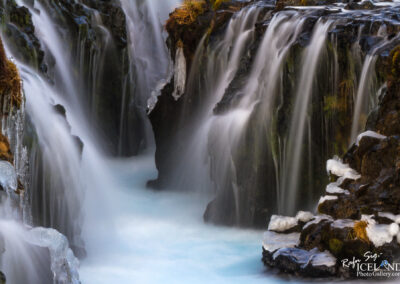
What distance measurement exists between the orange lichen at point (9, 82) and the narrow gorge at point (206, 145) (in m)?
0.03

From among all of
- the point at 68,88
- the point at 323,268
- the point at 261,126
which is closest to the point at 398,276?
the point at 323,268

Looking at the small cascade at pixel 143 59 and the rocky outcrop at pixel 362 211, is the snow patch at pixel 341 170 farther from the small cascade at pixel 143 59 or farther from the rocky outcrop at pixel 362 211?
the small cascade at pixel 143 59

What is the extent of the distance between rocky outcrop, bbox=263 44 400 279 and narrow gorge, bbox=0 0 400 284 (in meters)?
0.02

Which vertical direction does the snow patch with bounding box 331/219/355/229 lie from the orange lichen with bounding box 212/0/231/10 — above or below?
below

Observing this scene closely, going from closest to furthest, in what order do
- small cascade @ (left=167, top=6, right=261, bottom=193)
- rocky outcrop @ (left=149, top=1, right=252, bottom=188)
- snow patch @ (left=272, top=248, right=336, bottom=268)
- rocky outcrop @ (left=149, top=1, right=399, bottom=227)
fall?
snow patch @ (left=272, top=248, right=336, bottom=268) < rocky outcrop @ (left=149, top=1, right=399, bottom=227) < small cascade @ (left=167, top=6, right=261, bottom=193) < rocky outcrop @ (left=149, top=1, right=252, bottom=188)

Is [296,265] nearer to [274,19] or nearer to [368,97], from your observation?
[368,97]

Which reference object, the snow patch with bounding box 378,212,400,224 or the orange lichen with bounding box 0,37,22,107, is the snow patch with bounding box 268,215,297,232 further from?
the orange lichen with bounding box 0,37,22,107

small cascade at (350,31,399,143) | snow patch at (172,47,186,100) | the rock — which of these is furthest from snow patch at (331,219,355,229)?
snow patch at (172,47,186,100)

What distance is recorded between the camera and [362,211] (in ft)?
29.0

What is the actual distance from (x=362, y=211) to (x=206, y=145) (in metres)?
5.53

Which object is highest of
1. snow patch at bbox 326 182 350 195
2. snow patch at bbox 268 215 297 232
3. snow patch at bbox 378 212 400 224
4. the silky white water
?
snow patch at bbox 326 182 350 195

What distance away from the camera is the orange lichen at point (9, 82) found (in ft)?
27.6

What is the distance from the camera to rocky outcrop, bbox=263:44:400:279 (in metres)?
8.38

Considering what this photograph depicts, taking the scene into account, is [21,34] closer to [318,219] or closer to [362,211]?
[318,219]
